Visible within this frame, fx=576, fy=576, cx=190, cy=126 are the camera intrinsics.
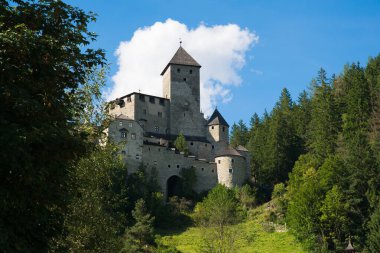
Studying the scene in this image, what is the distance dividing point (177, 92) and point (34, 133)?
69.5 meters

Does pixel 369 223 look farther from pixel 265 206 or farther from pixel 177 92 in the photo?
pixel 177 92

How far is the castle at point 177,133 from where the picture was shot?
7025 centimetres

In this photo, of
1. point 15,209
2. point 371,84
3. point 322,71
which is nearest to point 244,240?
Answer: point 371,84

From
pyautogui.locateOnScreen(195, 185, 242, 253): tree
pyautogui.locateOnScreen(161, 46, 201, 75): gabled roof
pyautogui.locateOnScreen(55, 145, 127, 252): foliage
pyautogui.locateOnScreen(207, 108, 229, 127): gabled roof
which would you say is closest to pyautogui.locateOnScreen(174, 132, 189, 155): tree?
pyautogui.locateOnScreen(207, 108, 229, 127): gabled roof

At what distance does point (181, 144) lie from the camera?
74625mm

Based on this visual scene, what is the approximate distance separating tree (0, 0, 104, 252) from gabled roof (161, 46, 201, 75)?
226 ft

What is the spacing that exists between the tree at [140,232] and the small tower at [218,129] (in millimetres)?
21362

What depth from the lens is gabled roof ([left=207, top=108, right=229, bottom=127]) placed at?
79.9 metres

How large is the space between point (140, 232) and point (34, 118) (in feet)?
142

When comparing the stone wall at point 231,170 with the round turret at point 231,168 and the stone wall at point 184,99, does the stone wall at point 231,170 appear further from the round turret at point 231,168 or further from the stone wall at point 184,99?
the stone wall at point 184,99

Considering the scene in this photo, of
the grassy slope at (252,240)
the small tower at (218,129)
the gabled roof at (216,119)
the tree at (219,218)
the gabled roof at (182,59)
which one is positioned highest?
the gabled roof at (182,59)

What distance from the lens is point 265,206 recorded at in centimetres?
6706

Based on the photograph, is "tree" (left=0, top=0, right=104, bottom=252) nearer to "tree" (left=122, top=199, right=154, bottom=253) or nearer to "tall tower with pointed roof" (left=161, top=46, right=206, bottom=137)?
"tree" (left=122, top=199, right=154, bottom=253)

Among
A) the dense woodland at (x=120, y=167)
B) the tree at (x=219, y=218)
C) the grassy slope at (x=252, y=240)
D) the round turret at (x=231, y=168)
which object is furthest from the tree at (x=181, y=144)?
the grassy slope at (x=252, y=240)
